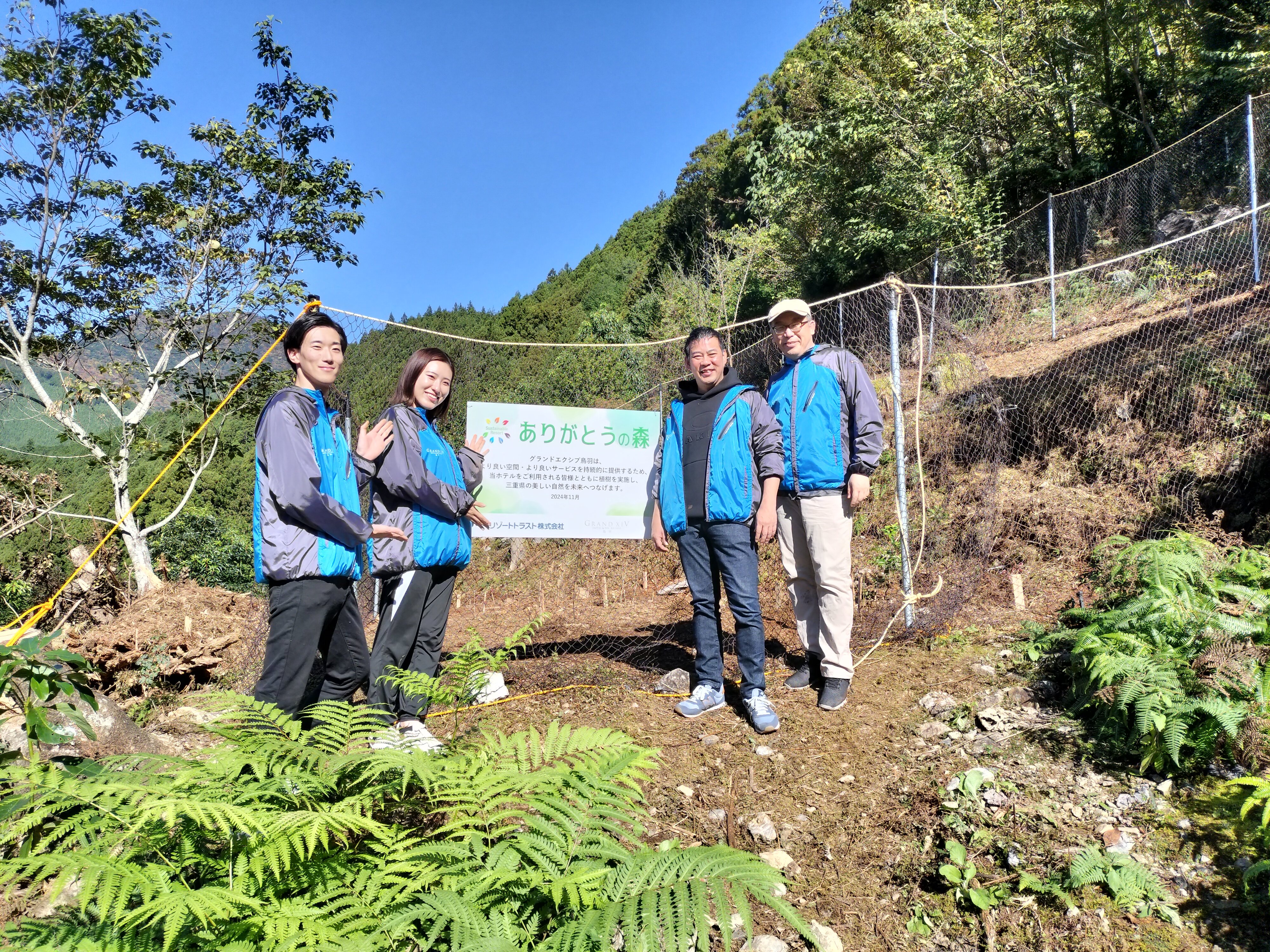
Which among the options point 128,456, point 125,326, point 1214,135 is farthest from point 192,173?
point 1214,135

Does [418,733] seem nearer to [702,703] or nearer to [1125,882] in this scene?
[702,703]

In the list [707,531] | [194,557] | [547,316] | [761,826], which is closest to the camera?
[761,826]

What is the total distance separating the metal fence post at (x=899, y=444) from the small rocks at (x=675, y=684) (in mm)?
1448

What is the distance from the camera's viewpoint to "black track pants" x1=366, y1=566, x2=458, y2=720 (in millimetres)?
2959

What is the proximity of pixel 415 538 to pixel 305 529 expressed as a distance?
54 centimetres

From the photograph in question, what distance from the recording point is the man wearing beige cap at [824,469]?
3.46m

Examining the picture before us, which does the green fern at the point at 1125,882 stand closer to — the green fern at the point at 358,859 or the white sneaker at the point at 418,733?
the green fern at the point at 358,859

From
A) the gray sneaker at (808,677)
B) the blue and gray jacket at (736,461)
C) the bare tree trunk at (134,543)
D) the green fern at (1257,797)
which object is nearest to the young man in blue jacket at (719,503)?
the blue and gray jacket at (736,461)

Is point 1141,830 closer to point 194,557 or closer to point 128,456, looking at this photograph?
point 128,456

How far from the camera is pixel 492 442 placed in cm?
405

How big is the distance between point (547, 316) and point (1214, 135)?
Answer: 65.4 ft

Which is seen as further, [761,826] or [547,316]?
[547,316]

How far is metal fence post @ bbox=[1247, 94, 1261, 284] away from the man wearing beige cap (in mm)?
6252

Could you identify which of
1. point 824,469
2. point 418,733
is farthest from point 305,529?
point 824,469
